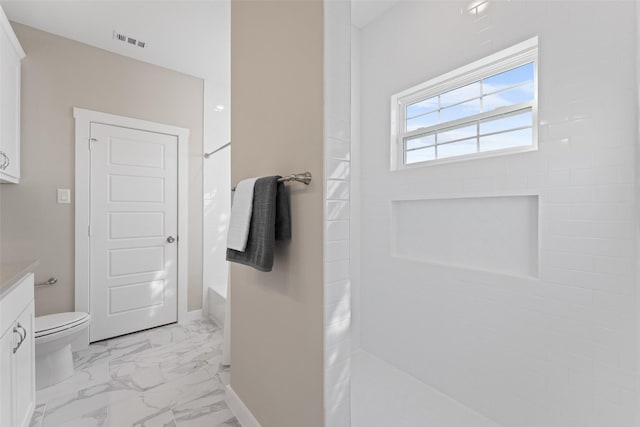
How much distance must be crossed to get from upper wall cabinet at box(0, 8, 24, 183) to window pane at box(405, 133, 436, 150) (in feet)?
8.88

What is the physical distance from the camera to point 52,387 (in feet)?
6.41

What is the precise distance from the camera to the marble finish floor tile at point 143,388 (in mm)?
1654

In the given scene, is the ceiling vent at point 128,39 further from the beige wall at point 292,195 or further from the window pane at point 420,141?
the window pane at point 420,141

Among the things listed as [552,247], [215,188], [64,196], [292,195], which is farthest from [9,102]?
[552,247]

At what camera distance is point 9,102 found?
201cm

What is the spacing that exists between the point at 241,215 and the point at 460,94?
1.66 metres

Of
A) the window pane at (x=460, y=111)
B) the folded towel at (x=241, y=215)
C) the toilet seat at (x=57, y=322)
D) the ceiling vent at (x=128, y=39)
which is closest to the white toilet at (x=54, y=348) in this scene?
the toilet seat at (x=57, y=322)

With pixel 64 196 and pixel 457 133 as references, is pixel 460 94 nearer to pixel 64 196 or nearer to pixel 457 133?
pixel 457 133

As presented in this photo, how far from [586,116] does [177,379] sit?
2.77 m

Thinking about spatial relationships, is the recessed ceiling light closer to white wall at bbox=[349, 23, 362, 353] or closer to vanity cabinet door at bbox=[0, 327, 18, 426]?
white wall at bbox=[349, 23, 362, 353]

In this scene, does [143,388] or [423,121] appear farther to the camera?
[423,121]

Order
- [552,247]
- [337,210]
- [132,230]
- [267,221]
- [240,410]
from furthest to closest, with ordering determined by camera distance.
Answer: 1. [132,230]
2. [240,410]
3. [552,247]
4. [267,221]
5. [337,210]

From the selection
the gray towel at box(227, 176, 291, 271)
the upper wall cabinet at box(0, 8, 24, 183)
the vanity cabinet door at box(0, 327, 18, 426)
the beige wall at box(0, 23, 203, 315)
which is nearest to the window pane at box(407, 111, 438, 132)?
the gray towel at box(227, 176, 291, 271)

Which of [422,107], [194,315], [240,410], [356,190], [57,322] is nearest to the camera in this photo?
[240,410]
